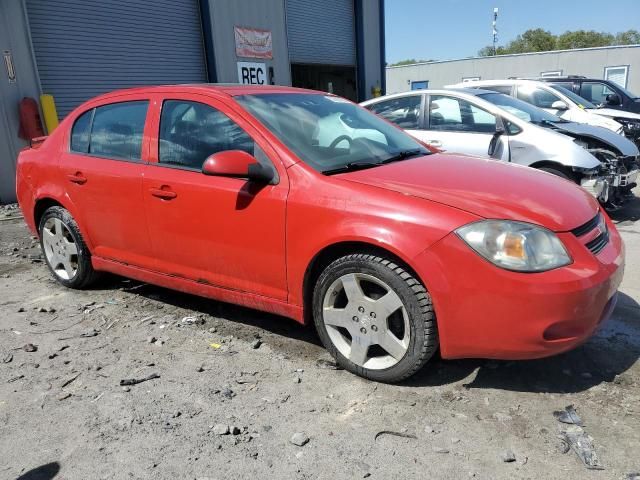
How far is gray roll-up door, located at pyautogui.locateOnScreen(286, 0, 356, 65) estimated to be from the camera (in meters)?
15.4

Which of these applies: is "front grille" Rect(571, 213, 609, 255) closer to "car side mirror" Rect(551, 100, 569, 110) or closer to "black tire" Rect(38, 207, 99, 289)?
"black tire" Rect(38, 207, 99, 289)

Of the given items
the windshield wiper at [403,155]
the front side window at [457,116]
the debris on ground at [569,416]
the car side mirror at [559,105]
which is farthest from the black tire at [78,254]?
the car side mirror at [559,105]

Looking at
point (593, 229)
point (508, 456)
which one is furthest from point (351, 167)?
point (508, 456)

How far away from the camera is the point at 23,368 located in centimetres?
324

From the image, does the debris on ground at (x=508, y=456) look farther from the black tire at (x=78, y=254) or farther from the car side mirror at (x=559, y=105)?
the car side mirror at (x=559, y=105)

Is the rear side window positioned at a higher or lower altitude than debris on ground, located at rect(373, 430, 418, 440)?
higher

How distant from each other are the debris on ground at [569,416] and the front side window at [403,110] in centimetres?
483

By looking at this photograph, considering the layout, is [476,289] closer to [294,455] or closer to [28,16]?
[294,455]

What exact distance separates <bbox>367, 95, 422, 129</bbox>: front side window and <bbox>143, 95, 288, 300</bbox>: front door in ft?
12.5

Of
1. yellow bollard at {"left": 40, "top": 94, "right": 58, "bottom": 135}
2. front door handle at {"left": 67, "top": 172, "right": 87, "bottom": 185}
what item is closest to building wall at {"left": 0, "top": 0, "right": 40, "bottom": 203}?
yellow bollard at {"left": 40, "top": 94, "right": 58, "bottom": 135}

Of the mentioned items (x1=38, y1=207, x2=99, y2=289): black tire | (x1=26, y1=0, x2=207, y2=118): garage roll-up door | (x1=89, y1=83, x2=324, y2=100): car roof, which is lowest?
(x1=38, y1=207, x2=99, y2=289): black tire

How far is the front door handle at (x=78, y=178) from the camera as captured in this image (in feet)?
13.3

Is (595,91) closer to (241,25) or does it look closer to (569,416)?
(241,25)

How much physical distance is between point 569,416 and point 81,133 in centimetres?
395
